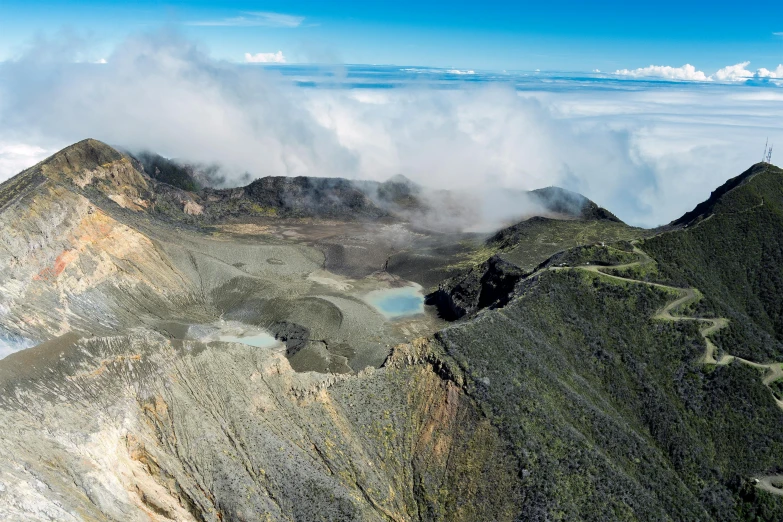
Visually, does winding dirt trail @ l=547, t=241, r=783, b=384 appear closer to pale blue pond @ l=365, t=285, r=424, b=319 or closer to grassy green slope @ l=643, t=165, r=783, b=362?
grassy green slope @ l=643, t=165, r=783, b=362

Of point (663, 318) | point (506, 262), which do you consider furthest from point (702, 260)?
point (506, 262)

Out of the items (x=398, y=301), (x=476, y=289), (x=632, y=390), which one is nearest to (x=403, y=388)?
(x=632, y=390)

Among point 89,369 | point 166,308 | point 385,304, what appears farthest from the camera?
point 385,304

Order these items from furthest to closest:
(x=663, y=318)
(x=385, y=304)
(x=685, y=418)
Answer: (x=385, y=304), (x=663, y=318), (x=685, y=418)

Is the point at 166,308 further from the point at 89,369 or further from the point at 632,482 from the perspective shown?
the point at 632,482

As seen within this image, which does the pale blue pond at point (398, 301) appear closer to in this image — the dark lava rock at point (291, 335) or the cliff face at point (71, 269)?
the dark lava rock at point (291, 335)

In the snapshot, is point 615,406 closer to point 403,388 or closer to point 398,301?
point 403,388
